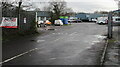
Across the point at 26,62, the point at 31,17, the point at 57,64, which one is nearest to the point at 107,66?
the point at 57,64

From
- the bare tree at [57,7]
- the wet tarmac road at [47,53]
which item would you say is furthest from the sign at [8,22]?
the bare tree at [57,7]

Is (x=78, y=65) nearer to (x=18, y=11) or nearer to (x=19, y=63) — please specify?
(x=19, y=63)

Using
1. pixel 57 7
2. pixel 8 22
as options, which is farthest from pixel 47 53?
pixel 57 7

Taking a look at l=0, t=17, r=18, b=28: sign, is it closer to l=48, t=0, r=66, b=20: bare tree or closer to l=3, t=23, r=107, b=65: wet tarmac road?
l=3, t=23, r=107, b=65: wet tarmac road

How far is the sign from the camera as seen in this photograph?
19109 millimetres

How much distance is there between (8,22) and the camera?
1967 cm

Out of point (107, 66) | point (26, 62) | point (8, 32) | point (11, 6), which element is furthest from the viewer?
point (11, 6)

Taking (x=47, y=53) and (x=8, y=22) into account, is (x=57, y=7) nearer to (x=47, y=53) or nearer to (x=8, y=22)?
(x=8, y=22)

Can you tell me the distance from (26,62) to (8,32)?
1140 cm

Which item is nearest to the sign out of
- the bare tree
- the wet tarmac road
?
the wet tarmac road

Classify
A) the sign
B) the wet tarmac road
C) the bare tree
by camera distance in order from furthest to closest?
1. the bare tree
2. the sign
3. the wet tarmac road

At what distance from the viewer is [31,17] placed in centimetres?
2394

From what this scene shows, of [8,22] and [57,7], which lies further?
[57,7]

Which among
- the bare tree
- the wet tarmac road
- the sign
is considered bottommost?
the wet tarmac road
